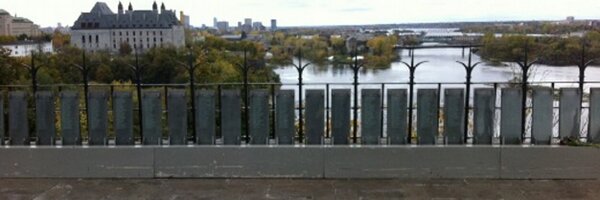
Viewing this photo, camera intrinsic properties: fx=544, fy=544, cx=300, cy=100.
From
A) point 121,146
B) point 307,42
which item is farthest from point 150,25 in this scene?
point 121,146

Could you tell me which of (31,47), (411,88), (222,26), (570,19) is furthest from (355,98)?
(222,26)

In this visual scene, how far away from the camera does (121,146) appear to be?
5270 millimetres

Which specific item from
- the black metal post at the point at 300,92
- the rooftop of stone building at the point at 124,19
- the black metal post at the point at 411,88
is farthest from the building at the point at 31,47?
the rooftop of stone building at the point at 124,19

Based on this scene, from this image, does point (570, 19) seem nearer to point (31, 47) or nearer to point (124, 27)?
point (31, 47)

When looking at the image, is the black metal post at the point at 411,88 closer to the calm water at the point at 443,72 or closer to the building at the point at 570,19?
the calm water at the point at 443,72
